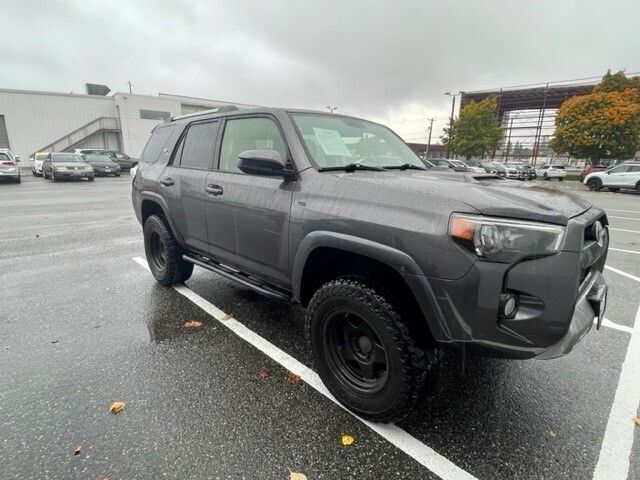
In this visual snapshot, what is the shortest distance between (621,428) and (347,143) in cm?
262

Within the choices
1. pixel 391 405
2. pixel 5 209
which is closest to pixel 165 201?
pixel 391 405

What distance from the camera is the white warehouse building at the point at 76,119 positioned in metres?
30.7

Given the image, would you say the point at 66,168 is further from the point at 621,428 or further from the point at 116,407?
the point at 621,428

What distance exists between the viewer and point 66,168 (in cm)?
1889

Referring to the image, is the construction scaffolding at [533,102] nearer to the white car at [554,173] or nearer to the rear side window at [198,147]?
the white car at [554,173]

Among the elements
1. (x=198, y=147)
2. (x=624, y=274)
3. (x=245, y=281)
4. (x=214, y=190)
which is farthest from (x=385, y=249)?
(x=624, y=274)

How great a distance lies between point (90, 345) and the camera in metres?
3.09

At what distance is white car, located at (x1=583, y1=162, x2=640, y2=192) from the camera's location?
18547 millimetres

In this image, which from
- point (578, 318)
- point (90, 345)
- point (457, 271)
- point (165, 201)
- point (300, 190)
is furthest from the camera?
point (165, 201)

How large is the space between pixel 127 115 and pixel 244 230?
37.1m

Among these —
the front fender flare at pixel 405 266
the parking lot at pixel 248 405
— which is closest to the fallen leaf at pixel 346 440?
the parking lot at pixel 248 405

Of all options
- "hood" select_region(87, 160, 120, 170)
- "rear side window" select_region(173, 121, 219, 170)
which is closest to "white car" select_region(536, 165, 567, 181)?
"hood" select_region(87, 160, 120, 170)

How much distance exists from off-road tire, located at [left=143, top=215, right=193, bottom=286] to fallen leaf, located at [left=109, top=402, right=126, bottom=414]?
2.03 metres

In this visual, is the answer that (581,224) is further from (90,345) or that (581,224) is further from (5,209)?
(5,209)
